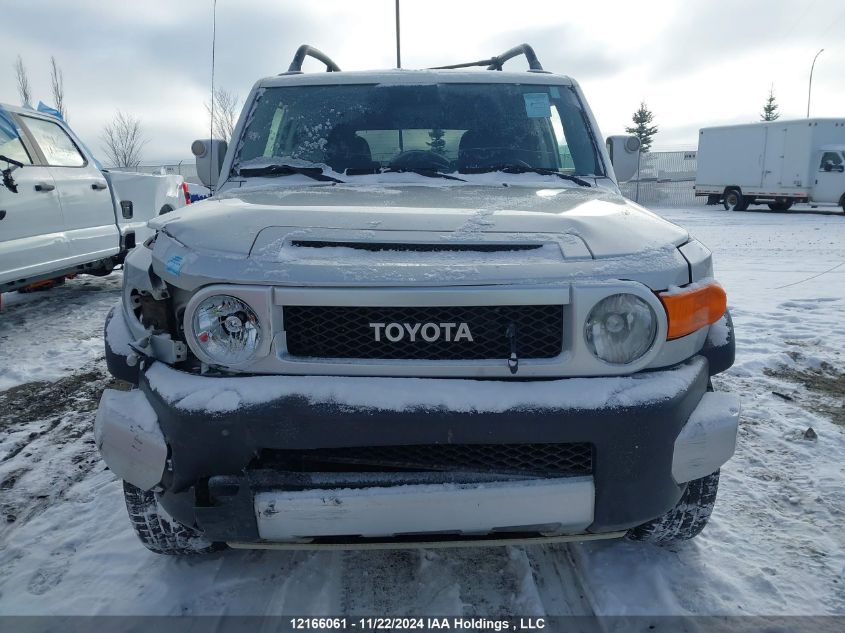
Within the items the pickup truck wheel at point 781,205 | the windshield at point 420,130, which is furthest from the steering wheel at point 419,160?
the pickup truck wheel at point 781,205

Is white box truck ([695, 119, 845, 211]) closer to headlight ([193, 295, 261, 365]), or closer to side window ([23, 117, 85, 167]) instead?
side window ([23, 117, 85, 167])

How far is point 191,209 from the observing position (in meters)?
2.36

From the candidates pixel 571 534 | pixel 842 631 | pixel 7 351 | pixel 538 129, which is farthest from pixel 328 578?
pixel 7 351

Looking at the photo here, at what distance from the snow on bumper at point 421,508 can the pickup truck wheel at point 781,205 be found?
23559 mm

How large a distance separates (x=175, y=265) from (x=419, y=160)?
1.50 m

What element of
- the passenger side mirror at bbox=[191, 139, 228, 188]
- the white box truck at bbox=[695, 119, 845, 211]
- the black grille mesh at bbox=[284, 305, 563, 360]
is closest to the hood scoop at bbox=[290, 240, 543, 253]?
the black grille mesh at bbox=[284, 305, 563, 360]

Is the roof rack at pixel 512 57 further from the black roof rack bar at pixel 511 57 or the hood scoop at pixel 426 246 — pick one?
the hood scoop at pixel 426 246

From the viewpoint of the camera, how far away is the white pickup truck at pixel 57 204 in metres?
5.26

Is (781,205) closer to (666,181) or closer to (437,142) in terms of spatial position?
(666,181)

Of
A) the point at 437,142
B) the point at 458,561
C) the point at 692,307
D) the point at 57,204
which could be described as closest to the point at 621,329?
the point at 692,307

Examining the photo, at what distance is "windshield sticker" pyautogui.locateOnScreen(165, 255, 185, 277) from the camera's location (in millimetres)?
1861

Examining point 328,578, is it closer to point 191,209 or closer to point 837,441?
point 191,209

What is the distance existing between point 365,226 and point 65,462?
238cm

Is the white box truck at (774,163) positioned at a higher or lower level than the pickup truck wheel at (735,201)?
higher
